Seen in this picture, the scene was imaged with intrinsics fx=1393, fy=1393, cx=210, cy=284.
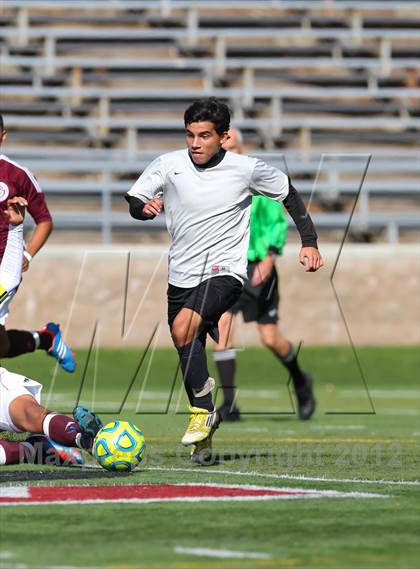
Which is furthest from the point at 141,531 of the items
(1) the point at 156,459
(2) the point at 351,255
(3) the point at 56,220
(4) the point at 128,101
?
(4) the point at 128,101

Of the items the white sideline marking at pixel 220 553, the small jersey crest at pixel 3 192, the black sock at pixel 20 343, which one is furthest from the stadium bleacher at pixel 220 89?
the white sideline marking at pixel 220 553

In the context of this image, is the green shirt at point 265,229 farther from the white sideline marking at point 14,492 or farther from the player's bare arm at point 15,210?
the white sideline marking at point 14,492

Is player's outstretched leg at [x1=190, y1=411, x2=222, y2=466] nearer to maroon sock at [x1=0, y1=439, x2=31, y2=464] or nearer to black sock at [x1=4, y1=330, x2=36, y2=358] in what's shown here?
maroon sock at [x1=0, y1=439, x2=31, y2=464]

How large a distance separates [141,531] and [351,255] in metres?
12.6

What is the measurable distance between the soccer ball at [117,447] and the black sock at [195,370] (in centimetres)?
78

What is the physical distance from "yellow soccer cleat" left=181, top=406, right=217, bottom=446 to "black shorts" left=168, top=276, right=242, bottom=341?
48cm

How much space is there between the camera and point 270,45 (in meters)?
22.1

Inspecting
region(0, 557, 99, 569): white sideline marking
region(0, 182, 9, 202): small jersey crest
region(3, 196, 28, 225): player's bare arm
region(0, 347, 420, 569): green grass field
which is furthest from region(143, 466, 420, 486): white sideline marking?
region(0, 557, 99, 569): white sideline marking

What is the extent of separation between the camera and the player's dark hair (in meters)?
7.30

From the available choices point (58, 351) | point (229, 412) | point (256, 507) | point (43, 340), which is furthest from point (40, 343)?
point (256, 507)

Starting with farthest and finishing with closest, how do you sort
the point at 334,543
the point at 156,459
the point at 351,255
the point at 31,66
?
the point at 31,66 → the point at 351,255 → the point at 156,459 → the point at 334,543

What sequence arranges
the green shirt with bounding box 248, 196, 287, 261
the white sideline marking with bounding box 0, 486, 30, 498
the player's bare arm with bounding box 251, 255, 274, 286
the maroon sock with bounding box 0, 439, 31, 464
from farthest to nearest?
the player's bare arm with bounding box 251, 255, 274, 286 → the green shirt with bounding box 248, 196, 287, 261 → the maroon sock with bounding box 0, 439, 31, 464 → the white sideline marking with bounding box 0, 486, 30, 498

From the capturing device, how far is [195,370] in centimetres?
731

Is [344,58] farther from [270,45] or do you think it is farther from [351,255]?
[351,255]
